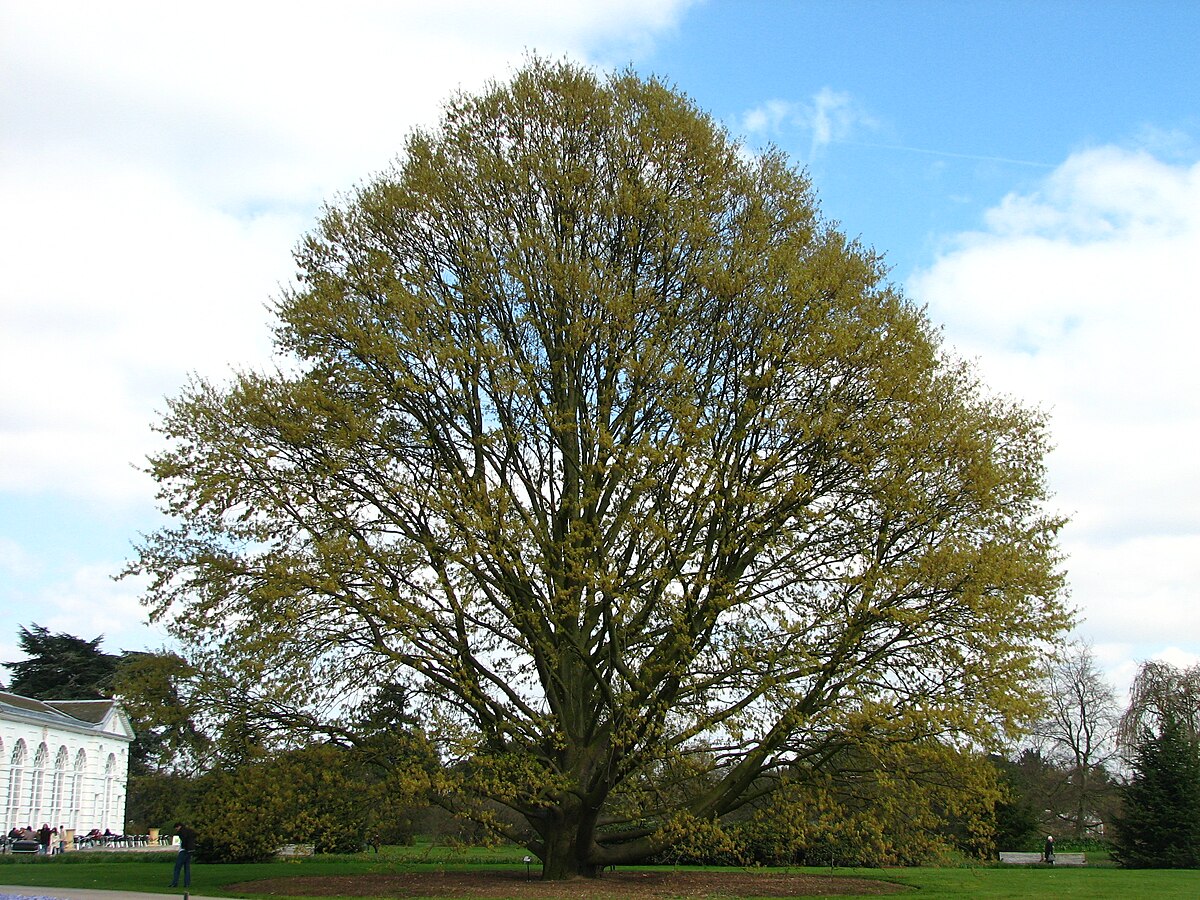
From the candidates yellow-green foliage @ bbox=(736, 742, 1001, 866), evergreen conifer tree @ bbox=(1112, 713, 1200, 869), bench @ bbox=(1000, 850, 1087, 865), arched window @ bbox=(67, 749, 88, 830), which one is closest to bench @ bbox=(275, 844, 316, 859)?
yellow-green foliage @ bbox=(736, 742, 1001, 866)

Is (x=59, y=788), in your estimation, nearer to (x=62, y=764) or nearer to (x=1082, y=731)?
(x=62, y=764)

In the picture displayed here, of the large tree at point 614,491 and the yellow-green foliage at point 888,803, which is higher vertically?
the large tree at point 614,491

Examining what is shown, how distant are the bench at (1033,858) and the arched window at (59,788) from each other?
47017 mm

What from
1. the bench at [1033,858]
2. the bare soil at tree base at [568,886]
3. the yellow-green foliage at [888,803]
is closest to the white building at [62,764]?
the bare soil at tree base at [568,886]

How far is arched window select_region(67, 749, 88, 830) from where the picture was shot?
5797 centimetres

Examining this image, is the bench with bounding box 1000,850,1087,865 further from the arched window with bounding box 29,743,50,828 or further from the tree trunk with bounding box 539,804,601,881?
the arched window with bounding box 29,743,50,828

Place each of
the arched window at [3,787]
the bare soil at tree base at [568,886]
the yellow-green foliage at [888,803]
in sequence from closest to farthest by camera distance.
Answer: the yellow-green foliage at [888,803] → the bare soil at tree base at [568,886] → the arched window at [3,787]

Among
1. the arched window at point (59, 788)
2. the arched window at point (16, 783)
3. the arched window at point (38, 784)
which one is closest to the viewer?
the arched window at point (16, 783)

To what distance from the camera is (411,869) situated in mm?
28688

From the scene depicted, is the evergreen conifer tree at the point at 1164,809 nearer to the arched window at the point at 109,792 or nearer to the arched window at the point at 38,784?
the arched window at the point at 38,784

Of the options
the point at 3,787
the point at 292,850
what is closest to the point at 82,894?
the point at 292,850

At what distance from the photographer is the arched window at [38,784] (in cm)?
5316

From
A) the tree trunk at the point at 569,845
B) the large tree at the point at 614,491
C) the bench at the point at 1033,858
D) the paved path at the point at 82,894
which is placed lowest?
the bench at the point at 1033,858

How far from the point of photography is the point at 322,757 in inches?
811
